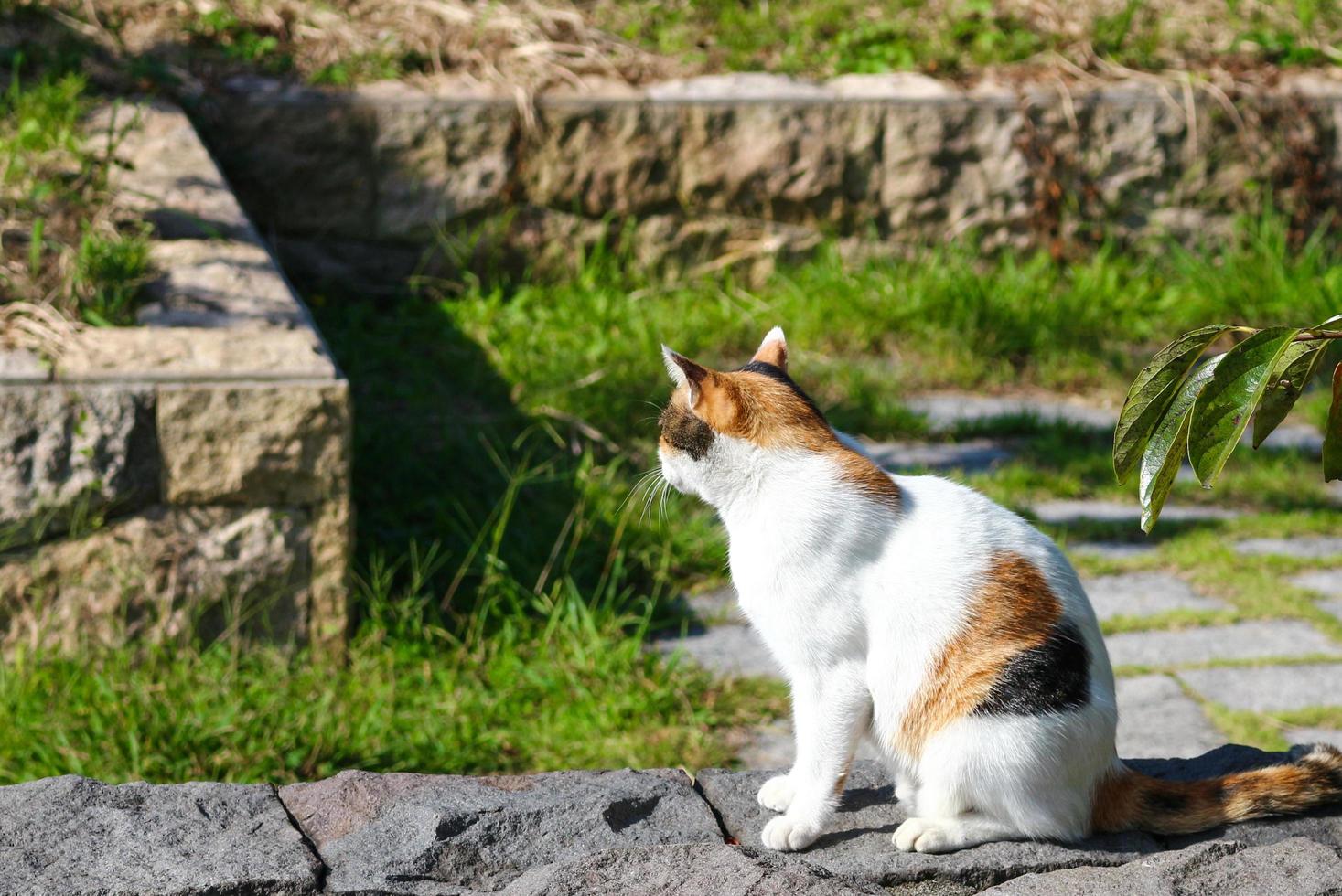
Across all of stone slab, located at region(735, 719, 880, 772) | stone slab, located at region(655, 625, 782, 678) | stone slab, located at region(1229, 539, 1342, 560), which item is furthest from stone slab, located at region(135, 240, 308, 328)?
→ stone slab, located at region(1229, 539, 1342, 560)

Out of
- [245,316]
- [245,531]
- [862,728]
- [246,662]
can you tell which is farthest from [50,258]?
[862,728]

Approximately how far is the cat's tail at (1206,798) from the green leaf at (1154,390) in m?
0.64

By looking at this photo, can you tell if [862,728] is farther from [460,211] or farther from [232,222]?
[460,211]

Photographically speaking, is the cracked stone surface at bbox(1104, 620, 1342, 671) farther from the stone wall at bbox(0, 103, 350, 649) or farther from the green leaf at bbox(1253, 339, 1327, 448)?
the stone wall at bbox(0, 103, 350, 649)

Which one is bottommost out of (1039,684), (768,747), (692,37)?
(768,747)

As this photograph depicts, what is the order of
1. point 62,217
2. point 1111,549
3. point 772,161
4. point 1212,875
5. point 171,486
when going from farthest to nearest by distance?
point 772,161, point 1111,549, point 62,217, point 171,486, point 1212,875

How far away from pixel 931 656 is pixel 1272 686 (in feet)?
6.18

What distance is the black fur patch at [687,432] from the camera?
2.15 m

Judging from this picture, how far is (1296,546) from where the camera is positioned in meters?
4.27

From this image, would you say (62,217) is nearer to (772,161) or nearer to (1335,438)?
(772,161)

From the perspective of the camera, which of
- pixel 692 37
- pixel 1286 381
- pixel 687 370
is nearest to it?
pixel 1286 381

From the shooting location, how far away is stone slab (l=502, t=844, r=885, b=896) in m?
1.77

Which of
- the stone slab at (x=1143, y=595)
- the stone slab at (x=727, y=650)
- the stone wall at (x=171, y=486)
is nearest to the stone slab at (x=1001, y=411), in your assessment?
the stone slab at (x=1143, y=595)

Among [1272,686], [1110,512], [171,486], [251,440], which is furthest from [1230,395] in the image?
[1110,512]
